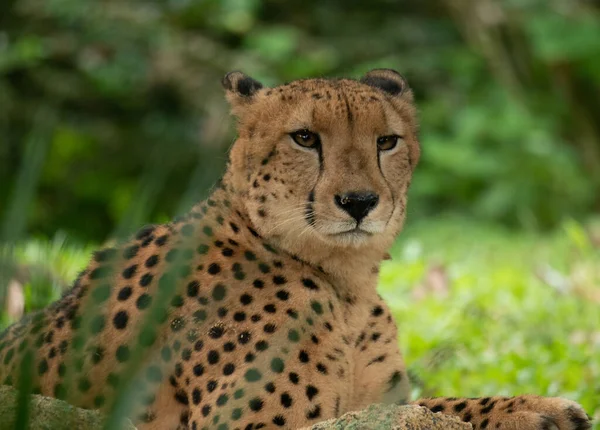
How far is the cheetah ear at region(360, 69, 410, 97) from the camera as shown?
4105mm

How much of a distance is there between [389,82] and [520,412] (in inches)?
57.2

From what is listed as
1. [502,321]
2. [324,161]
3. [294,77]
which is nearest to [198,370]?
[324,161]

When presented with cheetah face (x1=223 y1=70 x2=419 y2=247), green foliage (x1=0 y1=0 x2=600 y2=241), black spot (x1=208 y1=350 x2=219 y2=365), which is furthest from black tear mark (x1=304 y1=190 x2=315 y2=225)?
green foliage (x1=0 y1=0 x2=600 y2=241)

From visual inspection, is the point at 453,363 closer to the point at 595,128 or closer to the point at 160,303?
the point at 160,303

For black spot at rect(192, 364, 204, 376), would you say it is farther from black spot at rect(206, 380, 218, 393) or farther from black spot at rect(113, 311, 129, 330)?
black spot at rect(113, 311, 129, 330)

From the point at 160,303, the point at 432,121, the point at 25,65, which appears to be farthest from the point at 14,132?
the point at 160,303

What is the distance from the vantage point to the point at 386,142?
3.77m

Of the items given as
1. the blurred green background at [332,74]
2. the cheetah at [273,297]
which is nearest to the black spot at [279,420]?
the cheetah at [273,297]

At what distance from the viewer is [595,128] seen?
1233 centimetres

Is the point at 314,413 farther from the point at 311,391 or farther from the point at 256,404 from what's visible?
the point at 256,404

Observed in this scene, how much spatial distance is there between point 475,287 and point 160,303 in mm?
4630

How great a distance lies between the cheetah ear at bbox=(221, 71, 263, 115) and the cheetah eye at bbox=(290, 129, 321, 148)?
0.32 metres

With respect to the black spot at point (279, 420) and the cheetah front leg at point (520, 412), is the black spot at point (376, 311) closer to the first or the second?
the cheetah front leg at point (520, 412)

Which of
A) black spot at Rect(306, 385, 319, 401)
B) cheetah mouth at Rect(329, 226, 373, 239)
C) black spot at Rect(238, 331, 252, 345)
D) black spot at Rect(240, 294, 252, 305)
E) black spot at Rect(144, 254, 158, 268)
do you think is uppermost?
cheetah mouth at Rect(329, 226, 373, 239)
